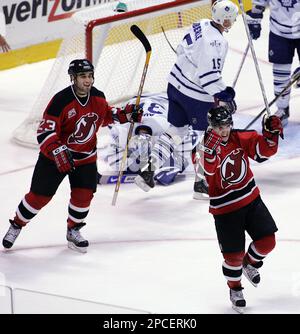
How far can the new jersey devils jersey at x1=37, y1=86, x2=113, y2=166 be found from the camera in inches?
216

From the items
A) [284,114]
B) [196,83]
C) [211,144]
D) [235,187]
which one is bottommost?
[284,114]

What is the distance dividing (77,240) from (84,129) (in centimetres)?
52

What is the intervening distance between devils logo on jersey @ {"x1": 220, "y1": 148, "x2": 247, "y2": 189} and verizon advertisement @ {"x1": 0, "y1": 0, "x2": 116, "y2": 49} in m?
3.59

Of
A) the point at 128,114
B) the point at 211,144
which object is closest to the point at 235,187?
the point at 211,144

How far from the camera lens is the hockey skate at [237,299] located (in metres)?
4.97

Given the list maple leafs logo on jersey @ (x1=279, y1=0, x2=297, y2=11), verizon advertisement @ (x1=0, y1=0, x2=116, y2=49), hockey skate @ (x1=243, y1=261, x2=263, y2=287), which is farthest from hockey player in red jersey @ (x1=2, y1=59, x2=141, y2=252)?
verizon advertisement @ (x1=0, y1=0, x2=116, y2=49)

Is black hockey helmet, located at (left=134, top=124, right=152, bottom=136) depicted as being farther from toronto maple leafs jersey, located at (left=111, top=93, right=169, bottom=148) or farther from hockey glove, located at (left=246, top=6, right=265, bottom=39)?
hockey glove, located at (left=246, top=6, right=265, bottom=39)

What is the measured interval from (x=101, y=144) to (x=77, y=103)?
1.99 meters

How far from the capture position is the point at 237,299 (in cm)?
498

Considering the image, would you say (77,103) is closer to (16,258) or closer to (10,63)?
(16,258)

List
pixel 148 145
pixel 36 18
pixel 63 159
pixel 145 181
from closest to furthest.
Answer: pixel 63 159, pixel 145 181, pixel 148 145, pixel 36 18

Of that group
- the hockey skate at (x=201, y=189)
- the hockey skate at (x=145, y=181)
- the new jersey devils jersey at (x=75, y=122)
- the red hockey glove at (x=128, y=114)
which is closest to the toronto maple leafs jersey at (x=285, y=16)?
the hockey skate at (x=201, y=189)

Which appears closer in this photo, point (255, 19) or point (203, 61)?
point (203, 61)

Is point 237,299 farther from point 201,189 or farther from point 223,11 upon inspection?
point 223,11
